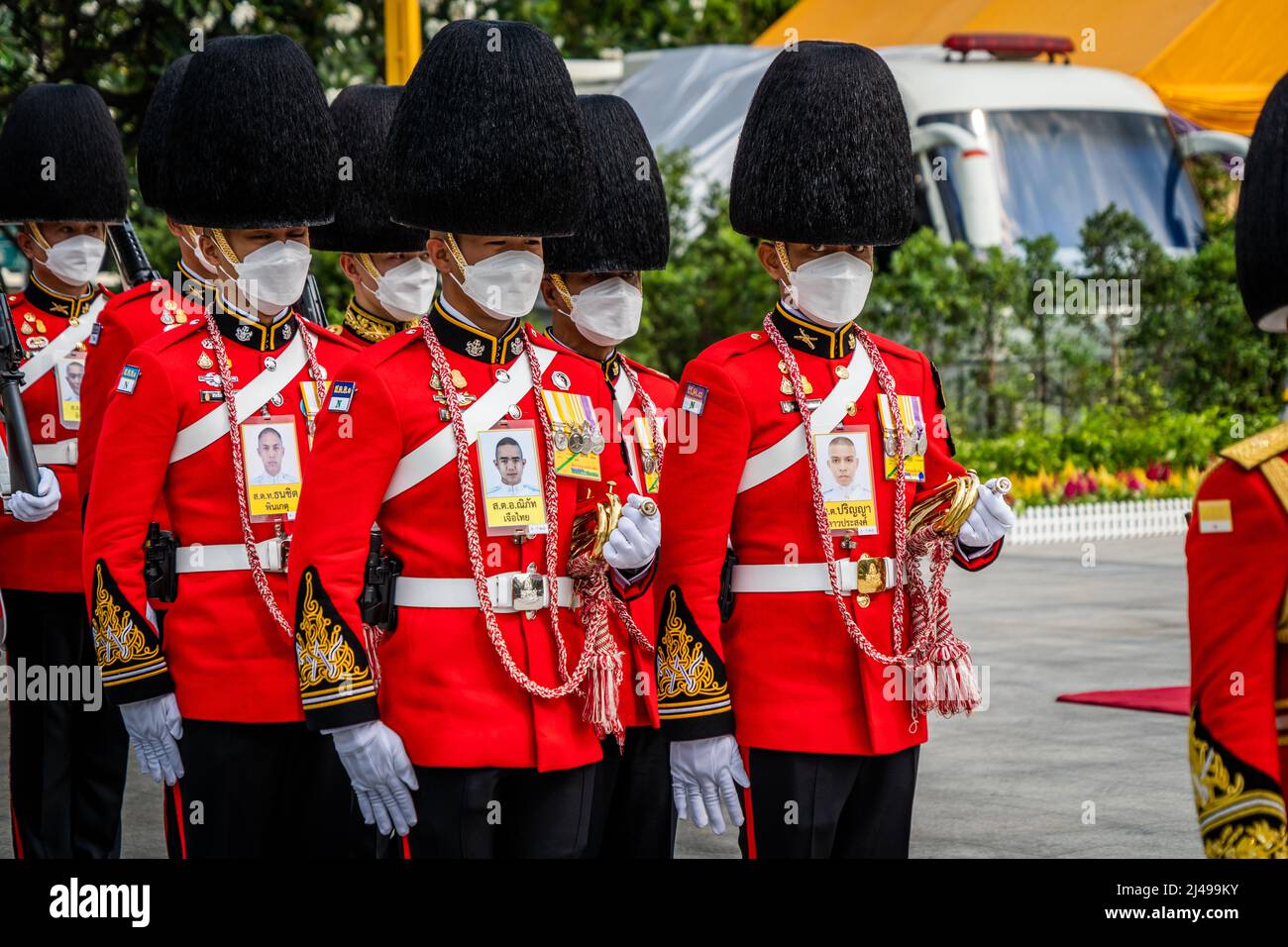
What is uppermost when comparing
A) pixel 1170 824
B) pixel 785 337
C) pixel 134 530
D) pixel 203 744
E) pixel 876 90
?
pixel 876 90

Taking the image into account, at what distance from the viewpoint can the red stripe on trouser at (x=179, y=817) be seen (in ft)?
17.6

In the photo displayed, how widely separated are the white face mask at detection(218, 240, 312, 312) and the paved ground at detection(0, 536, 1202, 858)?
2753 millimetres

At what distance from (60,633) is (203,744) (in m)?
1.95

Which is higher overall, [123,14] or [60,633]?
[123,14]

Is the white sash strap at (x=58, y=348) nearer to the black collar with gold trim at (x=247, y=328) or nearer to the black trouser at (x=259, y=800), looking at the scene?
the black collar with gold trim at (x=247, y=328)

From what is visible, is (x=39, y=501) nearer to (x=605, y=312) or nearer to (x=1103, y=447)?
(x=605, y=312)

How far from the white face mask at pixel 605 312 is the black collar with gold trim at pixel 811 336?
1.16 m

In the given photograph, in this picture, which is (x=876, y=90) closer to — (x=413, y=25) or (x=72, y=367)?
(x=72, y=367)

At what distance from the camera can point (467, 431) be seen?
180 inches

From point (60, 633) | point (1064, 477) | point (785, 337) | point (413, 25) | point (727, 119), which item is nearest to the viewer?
point (785, 337)

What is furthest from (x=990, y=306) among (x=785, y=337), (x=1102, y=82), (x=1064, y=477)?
(x=785, y=337)

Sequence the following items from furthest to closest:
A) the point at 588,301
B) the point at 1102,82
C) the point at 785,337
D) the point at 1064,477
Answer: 1. the point at 1102,82
2. the point at 1064,477
3. the point at 588,301
4. the point at 785,337

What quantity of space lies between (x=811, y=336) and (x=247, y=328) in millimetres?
1441

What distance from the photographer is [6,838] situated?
7703 mm
